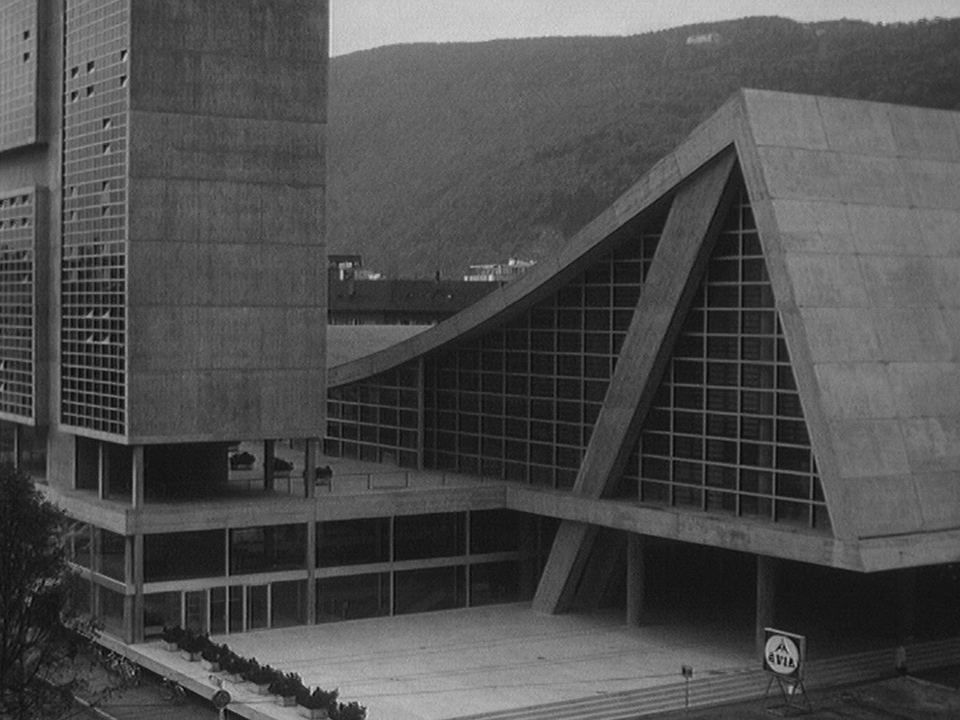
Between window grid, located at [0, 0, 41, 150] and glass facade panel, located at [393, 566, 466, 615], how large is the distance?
15.4 m

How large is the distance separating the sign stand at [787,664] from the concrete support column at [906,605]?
5.10m

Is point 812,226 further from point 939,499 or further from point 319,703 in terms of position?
point 319,703

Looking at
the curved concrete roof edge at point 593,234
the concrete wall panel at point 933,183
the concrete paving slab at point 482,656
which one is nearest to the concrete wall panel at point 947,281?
the concrete wall panel at point 933,183

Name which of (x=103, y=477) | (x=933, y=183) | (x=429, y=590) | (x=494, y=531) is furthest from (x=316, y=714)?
(x=933, y=183)

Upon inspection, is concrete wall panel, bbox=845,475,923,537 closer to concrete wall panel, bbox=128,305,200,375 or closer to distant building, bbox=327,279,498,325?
concrete wall panel, bbox=128,305,200,375

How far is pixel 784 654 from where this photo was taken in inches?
1304

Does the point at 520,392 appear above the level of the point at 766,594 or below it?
above

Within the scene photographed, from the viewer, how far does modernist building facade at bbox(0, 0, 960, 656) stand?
1337 inches

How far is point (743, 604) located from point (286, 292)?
14.8m

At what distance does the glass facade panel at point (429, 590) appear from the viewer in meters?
42.1

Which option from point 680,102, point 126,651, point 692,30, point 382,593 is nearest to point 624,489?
point 382,593

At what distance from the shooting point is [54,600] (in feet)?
96.9

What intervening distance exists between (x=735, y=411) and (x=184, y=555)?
13.7m

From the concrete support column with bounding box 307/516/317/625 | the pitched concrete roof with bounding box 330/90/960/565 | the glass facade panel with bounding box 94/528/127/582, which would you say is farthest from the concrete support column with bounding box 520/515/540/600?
the pitched concrete roof with bounding box 330/90/960/565
